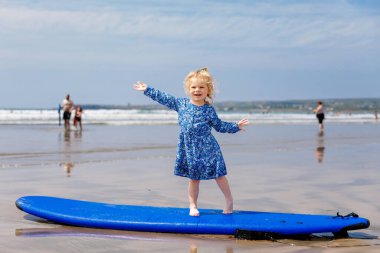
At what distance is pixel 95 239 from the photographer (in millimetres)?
5617

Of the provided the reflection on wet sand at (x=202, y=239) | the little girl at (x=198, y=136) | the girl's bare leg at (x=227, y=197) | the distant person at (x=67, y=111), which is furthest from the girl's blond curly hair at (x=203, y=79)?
the distant person at (x=67, y=111)

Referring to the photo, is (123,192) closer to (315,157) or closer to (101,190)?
(101,190)

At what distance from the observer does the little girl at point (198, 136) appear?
6.30 metres

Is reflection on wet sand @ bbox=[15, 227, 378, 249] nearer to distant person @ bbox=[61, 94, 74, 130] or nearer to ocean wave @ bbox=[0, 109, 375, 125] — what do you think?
distant person @ bbox=[61, 94, 74, 130]

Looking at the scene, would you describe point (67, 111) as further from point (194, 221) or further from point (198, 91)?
point (194, 221)

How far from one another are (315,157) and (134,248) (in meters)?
9.76

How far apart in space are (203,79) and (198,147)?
703 millimetres

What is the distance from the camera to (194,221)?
19.2 ft

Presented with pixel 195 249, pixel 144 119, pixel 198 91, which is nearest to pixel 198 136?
pixel 198 91

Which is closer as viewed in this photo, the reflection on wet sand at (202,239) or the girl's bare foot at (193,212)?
the reflection on wet sand at (202,239)

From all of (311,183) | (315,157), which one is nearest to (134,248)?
(311,183)

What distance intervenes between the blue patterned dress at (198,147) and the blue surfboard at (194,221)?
418mm

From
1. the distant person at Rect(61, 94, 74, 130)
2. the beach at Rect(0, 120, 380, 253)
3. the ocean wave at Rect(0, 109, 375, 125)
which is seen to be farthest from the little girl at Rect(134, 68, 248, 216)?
the ocean wave at Rect(0, 109, 375, 125)

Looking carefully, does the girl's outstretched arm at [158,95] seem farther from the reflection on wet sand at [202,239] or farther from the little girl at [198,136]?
the reflection on wet sand at [202,239]
